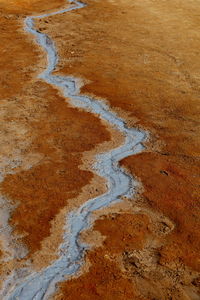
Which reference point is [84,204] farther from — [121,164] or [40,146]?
[40,146]

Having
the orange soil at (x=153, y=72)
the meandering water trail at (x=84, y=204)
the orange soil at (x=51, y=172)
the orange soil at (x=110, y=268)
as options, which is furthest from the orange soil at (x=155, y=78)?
the orange soil at (x=51, y=172)

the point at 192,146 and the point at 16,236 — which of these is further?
the point at 192,146

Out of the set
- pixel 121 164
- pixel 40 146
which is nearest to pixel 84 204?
pixel 121 164

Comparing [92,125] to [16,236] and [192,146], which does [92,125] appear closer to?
[192,146]

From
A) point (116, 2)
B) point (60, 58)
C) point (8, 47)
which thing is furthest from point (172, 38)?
point (116, 2)

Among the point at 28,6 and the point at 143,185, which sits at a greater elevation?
the point at 143,185

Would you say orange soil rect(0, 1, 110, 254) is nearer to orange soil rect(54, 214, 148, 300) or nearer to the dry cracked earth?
the dry cracked earth
